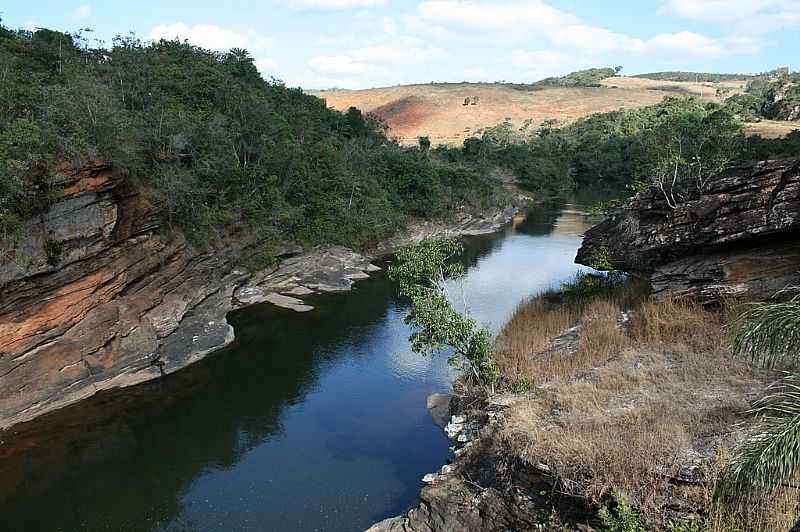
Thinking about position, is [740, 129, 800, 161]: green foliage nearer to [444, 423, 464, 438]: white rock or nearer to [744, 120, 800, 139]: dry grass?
[744, 120, 800, 139]: dry grass

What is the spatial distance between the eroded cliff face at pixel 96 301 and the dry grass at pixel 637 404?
15128 mm

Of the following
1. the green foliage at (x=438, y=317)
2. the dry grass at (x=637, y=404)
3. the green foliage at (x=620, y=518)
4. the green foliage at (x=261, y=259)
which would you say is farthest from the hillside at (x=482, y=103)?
the green foliage at (x=620, y=518)

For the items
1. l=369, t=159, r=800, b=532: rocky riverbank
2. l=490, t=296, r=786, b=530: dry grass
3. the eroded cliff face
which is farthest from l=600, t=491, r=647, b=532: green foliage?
the eroded cliff face

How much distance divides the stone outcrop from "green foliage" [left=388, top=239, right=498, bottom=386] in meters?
6.53

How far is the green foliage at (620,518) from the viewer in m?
9.05

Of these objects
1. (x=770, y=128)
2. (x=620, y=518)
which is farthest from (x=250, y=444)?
(x=770, y=128)

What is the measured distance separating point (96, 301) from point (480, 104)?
4937 inches

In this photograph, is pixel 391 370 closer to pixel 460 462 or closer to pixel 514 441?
pixel 460 462

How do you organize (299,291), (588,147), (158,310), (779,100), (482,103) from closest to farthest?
(158,310)
(299,291)
(779,100)
(588,147)
(482,103)

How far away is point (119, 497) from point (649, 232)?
59.8ft

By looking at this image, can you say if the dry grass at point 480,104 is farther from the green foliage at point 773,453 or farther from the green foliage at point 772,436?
the green foliage at point 773,453

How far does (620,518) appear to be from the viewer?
9.47 m

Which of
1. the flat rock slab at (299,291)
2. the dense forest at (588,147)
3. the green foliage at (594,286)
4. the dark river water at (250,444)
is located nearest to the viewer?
the dark river water at (250,444)

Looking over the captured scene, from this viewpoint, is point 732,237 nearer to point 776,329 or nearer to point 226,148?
point 776,329
